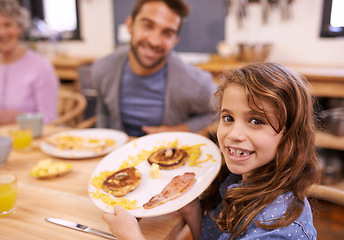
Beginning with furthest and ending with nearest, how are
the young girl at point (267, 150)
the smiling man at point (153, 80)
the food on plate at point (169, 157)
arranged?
the smiling man at point (153, 80)
the food on plate at point (169, 157)
the young girl at point (267, 150)

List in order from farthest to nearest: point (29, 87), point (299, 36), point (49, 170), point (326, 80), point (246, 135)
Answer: point (299, 36), point (326, 80), point (29, 87), point (49, 170), point (246, 135)

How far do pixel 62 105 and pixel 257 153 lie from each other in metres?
2.18

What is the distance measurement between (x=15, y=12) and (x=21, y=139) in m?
1.27

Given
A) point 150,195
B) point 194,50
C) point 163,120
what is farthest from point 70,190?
point 194,50

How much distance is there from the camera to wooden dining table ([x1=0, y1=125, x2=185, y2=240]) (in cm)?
87

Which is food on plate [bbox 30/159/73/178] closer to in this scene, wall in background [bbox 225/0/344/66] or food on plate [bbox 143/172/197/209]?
food on plate [bbox 143/172/197/209]

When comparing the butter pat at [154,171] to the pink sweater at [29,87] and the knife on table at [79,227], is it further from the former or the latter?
the pink sweater at [29,87]

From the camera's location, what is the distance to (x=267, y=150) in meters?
0.84

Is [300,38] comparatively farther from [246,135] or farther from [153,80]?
[246,135]

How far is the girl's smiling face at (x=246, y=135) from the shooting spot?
32.7 inches

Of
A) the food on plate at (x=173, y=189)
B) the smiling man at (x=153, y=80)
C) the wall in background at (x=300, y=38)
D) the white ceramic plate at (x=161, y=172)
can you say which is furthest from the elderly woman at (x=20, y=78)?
the wall in background at (x=300, y=38)

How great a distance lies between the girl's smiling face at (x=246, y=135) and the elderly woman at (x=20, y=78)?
5.41ft

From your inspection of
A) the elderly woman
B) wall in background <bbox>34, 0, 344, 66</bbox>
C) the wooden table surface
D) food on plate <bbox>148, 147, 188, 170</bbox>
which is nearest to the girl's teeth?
food on plate <bbox>148, 147, 188, 170</bbox>

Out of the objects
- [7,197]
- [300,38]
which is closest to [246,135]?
[7,197]
